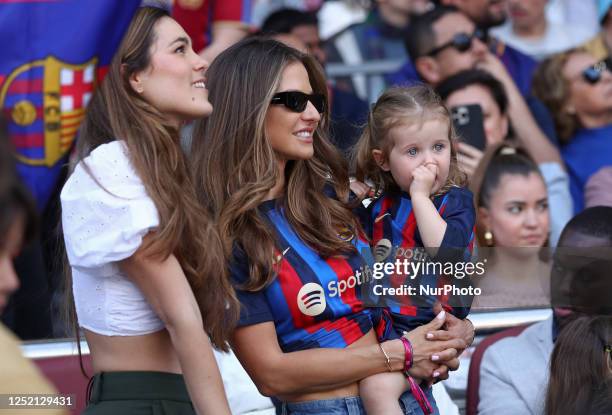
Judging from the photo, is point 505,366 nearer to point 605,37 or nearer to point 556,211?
point 556,211

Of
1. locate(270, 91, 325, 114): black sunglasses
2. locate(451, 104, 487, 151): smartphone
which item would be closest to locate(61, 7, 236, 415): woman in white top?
locate(270, 91, 325, 114): black sunglasses

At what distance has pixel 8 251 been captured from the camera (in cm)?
197

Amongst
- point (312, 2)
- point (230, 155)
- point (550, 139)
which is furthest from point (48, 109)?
point (312, 2)

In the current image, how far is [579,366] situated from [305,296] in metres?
0.88

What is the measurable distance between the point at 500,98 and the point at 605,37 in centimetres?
151

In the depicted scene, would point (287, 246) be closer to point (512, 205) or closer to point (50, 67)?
point (50, 67)

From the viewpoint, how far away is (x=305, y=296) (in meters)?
3.11

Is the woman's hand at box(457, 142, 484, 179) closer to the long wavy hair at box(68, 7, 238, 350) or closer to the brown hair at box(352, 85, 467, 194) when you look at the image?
the brown hair at box(352, 85, 467, 194)

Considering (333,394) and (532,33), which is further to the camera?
(532,33)

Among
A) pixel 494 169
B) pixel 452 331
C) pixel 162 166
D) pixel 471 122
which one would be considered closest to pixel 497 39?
pixel 471 122

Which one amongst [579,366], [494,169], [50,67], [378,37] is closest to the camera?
[579,366]

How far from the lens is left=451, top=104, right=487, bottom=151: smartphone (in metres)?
5.59

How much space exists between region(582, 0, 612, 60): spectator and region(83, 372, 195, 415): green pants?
467cm

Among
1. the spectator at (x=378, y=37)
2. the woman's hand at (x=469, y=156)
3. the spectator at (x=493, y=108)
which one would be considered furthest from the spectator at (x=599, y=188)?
the spectator at (x=378, y=37)
